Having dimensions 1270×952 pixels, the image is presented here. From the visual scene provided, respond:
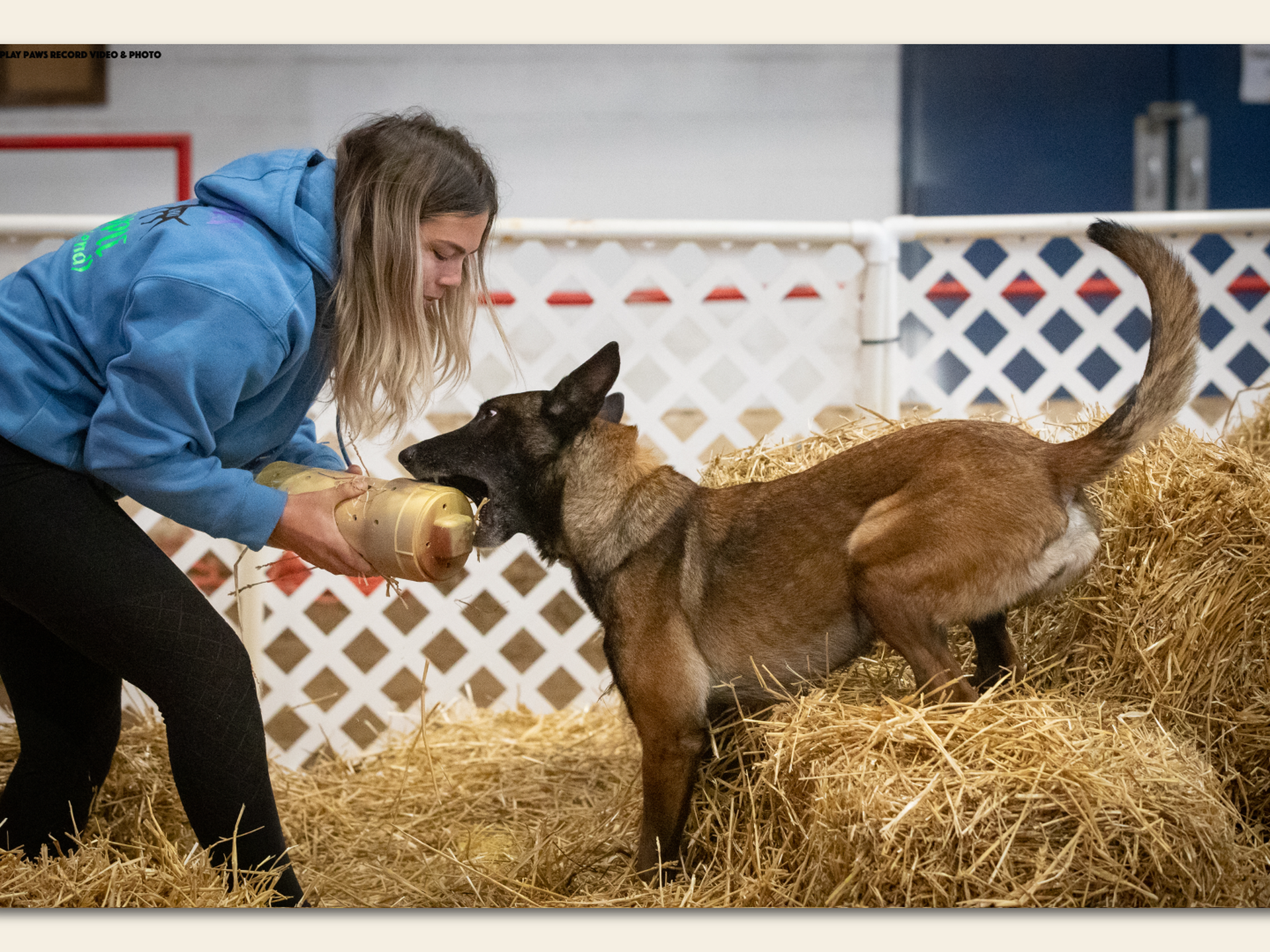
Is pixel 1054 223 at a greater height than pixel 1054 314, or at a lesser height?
greater

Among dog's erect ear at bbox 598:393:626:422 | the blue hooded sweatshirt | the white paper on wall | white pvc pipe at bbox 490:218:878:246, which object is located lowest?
dog's erect ear at bbox 598:393:626:422

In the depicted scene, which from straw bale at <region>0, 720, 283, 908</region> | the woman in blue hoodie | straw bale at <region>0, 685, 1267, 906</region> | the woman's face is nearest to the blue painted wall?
the woman's face

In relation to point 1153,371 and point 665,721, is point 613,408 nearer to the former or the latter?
point 665,721

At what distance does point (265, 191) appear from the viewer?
152 centimetres

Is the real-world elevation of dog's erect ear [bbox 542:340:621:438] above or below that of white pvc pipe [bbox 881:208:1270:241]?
below

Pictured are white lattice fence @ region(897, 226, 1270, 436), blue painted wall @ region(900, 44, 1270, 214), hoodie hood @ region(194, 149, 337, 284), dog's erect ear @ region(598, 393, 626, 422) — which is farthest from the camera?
white lattice fence @ region(897, 226, 1270, 436)

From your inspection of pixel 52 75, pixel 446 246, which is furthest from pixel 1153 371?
pixel 52 75

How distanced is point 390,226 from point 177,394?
1.36 feet

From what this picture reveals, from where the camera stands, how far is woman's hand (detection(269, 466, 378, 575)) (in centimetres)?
154

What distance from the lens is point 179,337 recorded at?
135 cm

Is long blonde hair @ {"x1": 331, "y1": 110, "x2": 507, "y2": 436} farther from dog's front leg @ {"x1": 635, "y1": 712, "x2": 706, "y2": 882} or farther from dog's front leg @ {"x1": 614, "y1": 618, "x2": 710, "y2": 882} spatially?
dog's front leg @ {"x1": 635, "y1": 712, "x2": 706, "y2": 882}

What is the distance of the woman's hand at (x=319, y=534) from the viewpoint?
5.07ft

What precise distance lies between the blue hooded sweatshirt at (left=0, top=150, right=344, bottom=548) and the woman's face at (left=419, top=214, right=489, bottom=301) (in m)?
0.14
